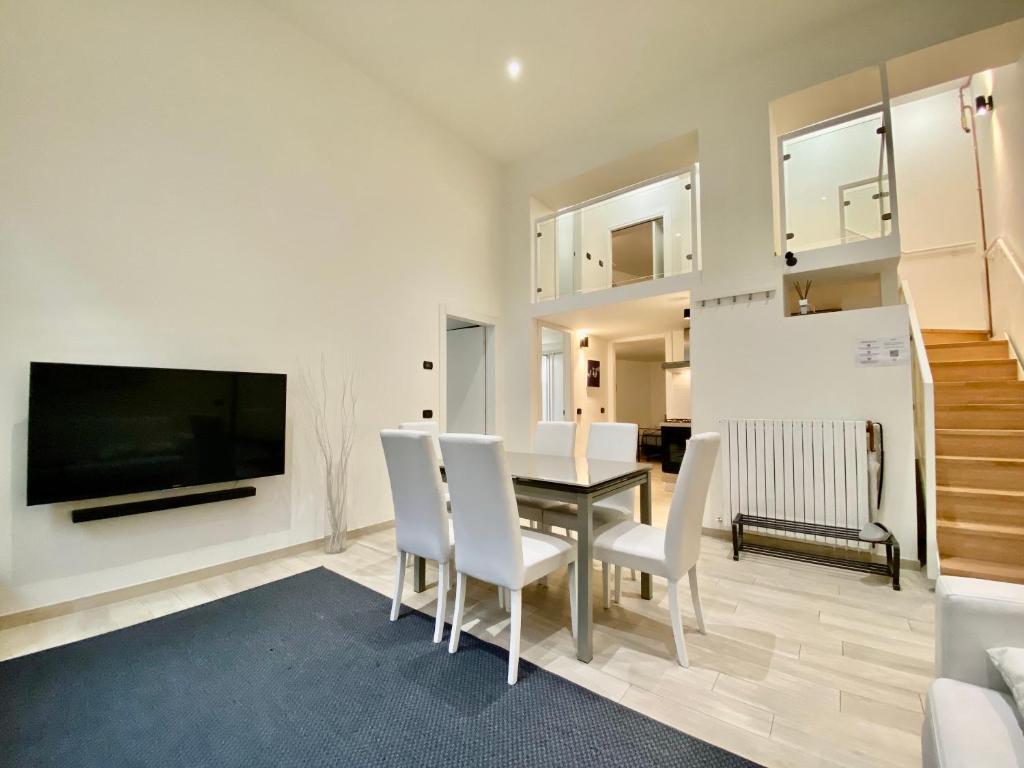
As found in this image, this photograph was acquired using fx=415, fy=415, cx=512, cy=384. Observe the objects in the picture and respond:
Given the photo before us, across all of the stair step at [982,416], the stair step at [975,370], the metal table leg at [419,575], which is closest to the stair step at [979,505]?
the stair step at [982,416]

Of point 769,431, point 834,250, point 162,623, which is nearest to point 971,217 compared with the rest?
point 834,250

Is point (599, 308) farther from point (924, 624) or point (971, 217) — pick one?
point (971, 217)

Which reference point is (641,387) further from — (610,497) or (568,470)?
(568,470)

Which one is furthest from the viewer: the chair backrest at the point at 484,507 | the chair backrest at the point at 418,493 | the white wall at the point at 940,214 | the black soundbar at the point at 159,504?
the white wall at the point at 940,214

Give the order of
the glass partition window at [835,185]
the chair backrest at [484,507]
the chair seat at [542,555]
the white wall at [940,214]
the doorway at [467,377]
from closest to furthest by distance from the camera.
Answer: the chair backrest at [484,507] → the chair seat at [542,555] → the glass partition window at [835,185] → the white wall at [940,214] → the doorway at [467,377]

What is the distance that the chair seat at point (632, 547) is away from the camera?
1.93 metres

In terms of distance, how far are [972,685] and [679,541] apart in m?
0.92

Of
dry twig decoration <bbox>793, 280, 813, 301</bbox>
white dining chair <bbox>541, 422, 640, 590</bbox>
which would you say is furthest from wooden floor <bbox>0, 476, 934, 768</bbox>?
dry twig decoration <bbox>793, 280, 813, 301</bbox>

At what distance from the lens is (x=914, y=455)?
301 cm

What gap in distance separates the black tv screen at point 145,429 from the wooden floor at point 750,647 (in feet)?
2.42

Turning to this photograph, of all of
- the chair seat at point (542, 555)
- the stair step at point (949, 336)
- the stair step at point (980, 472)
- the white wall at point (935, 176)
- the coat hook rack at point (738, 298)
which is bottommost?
the chair seat at point (542, 555)

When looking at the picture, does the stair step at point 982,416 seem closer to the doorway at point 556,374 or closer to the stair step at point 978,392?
the stair step at point 978,392

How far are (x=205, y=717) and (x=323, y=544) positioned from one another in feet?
6.43

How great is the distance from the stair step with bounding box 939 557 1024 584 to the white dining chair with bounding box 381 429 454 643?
2.96m
